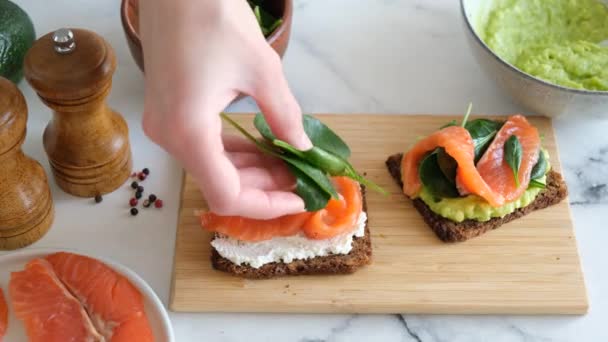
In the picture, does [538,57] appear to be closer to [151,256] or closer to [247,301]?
[247,301]

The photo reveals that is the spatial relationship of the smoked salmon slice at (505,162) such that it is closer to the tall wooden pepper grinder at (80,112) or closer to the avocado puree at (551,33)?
the avocado puree at (551,33)

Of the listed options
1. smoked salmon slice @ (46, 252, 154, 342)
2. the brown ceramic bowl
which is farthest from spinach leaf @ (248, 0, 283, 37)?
smoked salmon slice @ (46, 252, 154, 342)

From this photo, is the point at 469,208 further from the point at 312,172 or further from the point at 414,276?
the point at 312,172

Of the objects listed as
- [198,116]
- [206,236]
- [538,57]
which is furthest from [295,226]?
[538,57]

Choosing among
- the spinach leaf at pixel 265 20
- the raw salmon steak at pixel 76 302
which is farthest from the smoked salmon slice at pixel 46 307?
the spinach leaf at pixel 265 20

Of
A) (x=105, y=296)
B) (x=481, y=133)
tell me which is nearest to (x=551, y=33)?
(x=481, y=133)

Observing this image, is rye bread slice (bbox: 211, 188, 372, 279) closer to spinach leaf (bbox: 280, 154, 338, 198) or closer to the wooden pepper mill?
spinach leaf (bbox: 280, 154, 338, 198)
